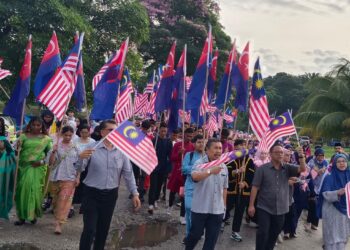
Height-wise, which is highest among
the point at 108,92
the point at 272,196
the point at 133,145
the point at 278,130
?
the point at 108,92

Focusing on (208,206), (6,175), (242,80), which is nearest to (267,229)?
(208,206)

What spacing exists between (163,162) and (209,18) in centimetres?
2360

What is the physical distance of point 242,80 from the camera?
8.28 metres

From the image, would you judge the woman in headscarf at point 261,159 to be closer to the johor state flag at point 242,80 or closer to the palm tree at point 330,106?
the johor state flag at point 242,80

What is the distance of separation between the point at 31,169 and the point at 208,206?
10.4 ft

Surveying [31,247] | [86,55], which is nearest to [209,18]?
[86,55]

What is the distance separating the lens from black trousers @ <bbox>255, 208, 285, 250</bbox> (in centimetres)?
581

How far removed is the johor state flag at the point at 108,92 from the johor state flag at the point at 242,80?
7.00 ft

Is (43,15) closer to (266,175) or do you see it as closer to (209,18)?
(266,175)

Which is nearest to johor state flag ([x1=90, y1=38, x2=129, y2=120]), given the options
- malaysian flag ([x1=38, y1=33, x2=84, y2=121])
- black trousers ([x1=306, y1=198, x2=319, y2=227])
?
malaysian flag ([x1=38, y1=33, x2=84, y2=121])

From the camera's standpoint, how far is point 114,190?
5.29 m

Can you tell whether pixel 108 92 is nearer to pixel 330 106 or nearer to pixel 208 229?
pixel 208 229

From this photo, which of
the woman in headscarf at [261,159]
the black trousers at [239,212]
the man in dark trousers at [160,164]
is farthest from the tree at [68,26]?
the black trousers at [239,212]

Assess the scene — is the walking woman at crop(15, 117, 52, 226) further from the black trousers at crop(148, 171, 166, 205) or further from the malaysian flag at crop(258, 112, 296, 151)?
the malaysian flag at crop(258, 112, 296, 151)
